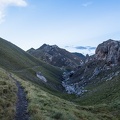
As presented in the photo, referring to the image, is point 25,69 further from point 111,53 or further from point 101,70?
point 111,53

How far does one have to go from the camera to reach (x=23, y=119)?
24375 millimetres

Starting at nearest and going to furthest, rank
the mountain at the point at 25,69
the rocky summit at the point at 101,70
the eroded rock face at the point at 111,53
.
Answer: the mountain at the point at 25,69 → the rocky summit at the point at 101,70 → the eroded rock face at the point at 111,53

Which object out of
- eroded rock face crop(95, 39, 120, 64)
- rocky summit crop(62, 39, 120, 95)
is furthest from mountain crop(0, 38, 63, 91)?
eroded rock face crop(95, 39, 120, 64)

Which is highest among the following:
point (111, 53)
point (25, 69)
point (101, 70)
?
point (111, 53)

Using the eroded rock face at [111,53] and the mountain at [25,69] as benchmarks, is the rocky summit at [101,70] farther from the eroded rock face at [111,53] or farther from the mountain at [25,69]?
the mountain at [25,69]

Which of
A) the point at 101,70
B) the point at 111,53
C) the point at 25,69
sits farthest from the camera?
the point at 111,53

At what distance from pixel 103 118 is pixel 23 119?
53.2 ft

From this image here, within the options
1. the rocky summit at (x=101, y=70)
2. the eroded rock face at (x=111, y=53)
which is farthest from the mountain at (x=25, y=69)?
the eroded rock face at (x=111, y=53)

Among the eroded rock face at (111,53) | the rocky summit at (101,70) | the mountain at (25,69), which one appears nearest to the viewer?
the mountain at (25,69)

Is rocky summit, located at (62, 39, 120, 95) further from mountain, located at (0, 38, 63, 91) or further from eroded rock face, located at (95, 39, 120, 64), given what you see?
mountain, located at (0, 38, 63, 91)

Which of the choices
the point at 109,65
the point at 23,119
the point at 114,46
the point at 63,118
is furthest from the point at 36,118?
the point at 114,46

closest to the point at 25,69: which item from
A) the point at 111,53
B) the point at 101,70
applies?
the point at 101,70

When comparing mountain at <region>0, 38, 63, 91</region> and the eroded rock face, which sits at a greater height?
the eroded rock face

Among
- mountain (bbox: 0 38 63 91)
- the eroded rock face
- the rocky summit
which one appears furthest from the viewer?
the eroded rock face
